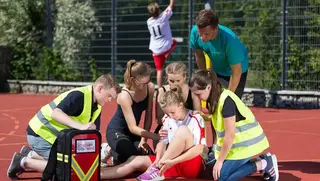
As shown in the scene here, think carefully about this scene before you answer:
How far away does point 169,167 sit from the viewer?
21.9 ft

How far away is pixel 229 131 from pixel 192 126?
1.76ft

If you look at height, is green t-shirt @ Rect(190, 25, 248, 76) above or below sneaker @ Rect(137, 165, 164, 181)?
above

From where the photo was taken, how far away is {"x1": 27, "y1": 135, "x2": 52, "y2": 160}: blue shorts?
6773mm

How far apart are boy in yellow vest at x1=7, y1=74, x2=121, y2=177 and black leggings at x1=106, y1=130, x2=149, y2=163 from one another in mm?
482

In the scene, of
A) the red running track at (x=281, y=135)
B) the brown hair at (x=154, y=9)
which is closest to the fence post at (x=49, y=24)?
the red running track at (x=281, y=135)

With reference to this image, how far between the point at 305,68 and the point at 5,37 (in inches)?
387

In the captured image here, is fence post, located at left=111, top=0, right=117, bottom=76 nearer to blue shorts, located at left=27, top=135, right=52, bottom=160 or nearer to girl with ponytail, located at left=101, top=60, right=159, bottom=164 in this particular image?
girl with ponytail, located at left=101, top=60, right=159, bottom=164

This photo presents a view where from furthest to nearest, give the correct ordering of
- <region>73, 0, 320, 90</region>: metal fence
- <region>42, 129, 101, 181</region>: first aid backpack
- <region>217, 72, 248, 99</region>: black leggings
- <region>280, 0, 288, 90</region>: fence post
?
<region>280, 0, 288, 90</region>: fence post < <region>73, 0, 320, 90</region>: metal fence < <region>217, 72, 248, 99</region>: black leggings < <region>42, 129, 101, 181</region>: first aid backpack

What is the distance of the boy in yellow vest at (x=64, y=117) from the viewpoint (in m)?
6.47

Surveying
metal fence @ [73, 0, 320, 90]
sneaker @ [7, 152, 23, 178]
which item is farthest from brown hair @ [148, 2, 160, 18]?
sneaker @ [7, 152, 23, 178]

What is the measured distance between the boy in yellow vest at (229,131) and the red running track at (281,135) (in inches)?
17.7

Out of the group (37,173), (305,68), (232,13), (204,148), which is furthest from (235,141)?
(232,13)

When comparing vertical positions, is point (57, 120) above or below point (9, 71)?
above

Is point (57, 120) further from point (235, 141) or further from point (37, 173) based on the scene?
point (235, 141)
